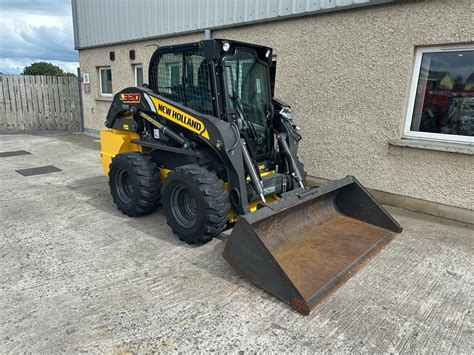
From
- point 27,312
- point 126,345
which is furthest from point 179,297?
point 27,312

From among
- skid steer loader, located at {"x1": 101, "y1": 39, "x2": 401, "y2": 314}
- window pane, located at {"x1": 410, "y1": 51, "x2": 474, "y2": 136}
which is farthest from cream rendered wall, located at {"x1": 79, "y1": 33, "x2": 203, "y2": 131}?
window pane, located at {"x1": 410, "y1": 51, "x2": 474, "y2": 136}

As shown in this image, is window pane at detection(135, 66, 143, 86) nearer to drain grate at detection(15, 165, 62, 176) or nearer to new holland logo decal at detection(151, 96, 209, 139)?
drain grate at detection(15, 165, 62, 176)

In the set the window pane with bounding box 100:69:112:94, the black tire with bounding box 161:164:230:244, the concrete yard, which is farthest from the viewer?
the window pane with bounding box 100:69:112:94

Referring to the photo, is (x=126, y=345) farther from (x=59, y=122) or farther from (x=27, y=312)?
(x=59, y=122)

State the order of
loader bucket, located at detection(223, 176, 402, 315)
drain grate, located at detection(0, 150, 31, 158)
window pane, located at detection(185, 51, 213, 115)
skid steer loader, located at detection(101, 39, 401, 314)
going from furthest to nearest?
drain grate, located at detection(0, 150, 31, 158), window pane, located at detection(185, 51, 213, 115), skid steer loader, located at detection(101, 39, 401, 314), loader bucket, located at detection(223, 176, 402, 315)

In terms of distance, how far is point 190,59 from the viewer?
13.3ft

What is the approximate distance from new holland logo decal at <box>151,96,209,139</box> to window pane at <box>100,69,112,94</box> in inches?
291

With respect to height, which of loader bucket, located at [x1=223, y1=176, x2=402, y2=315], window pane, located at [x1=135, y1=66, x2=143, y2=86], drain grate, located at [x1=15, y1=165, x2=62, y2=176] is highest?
window pane, located at [x1=135, y1=66, x2=143, y2=86]

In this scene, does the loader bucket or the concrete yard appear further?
the loader bucket

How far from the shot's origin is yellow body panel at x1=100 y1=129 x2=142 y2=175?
489 cm

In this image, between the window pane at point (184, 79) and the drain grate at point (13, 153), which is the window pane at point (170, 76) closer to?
the window pane at point (184, 79)

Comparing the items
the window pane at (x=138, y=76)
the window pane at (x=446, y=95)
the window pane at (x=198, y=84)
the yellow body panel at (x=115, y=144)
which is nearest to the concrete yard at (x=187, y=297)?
the yellow body panel at (x=115, y=144)

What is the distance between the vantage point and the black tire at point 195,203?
347 cm

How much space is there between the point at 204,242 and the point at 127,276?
91 centimetres
